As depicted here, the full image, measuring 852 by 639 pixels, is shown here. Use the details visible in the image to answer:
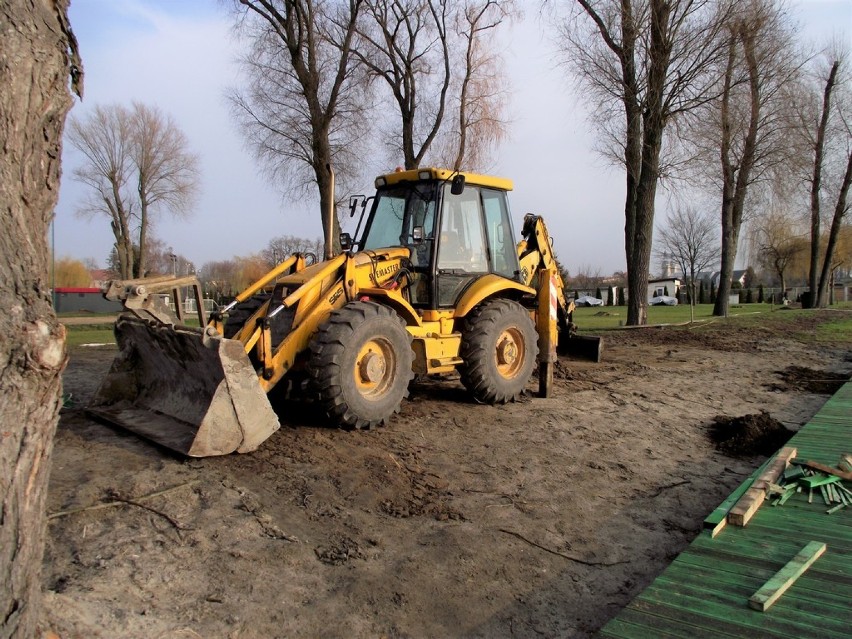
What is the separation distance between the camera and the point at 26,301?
248cm

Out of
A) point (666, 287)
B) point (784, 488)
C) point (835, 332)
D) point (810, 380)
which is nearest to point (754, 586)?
point (784, 488)

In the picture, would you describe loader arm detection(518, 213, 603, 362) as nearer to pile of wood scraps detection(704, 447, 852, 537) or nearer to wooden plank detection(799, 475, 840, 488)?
pile of wood scraps detection(704, 447, 852, 537)

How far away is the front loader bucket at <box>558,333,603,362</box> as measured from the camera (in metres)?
11.2

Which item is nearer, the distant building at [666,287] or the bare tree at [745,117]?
the bare tree at [745,117]

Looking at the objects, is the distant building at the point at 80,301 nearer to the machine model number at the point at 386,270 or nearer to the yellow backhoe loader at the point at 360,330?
the yellow backhoe loader at the point at 360,330

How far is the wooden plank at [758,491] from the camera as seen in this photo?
13.7 feet

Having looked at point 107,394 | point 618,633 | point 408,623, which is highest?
point 107,394

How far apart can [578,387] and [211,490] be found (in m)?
5.78

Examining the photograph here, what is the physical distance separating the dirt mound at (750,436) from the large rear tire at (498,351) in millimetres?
2294

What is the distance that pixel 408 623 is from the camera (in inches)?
139

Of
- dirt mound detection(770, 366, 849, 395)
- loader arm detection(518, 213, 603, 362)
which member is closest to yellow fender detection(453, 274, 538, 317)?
loader arm detection(518, 213, 603, 362)

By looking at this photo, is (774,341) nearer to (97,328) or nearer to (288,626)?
(288,626)

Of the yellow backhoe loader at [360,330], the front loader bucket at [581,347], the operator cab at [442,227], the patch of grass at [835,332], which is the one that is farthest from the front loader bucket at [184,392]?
the patch of grass at [835,332]

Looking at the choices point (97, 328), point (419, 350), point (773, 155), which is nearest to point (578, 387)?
point (419, 350)
